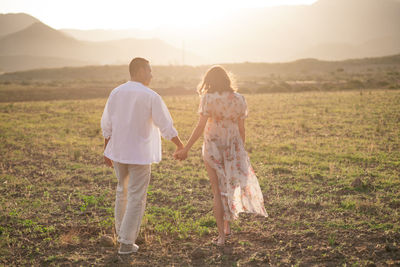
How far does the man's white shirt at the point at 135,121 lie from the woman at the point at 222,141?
49cm

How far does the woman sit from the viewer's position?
4.48m

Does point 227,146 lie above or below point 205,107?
below

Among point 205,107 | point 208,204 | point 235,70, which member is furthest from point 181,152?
point 235,70

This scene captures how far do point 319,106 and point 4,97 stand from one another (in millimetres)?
25215

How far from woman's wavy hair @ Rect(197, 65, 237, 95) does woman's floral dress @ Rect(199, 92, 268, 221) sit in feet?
0.21

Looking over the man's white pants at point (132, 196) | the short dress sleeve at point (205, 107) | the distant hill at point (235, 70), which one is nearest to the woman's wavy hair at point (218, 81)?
the short dress sleeve at point (205, 107)

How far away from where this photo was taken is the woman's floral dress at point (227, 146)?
14.7 ft

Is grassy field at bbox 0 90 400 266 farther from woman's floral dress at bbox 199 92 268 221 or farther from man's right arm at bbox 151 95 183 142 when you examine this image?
man's right arm at bbox 151 95 183 142

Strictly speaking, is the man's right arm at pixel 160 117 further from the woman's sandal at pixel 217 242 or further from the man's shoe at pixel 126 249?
the woman's sandal at pixel 217 242

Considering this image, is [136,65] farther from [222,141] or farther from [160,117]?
[222,141]

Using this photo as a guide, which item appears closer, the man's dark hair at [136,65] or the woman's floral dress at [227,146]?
the man's dark hair at [136,65]

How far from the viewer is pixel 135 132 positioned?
4199 mm

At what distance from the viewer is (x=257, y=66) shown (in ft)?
253

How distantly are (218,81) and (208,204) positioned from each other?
280 cm
